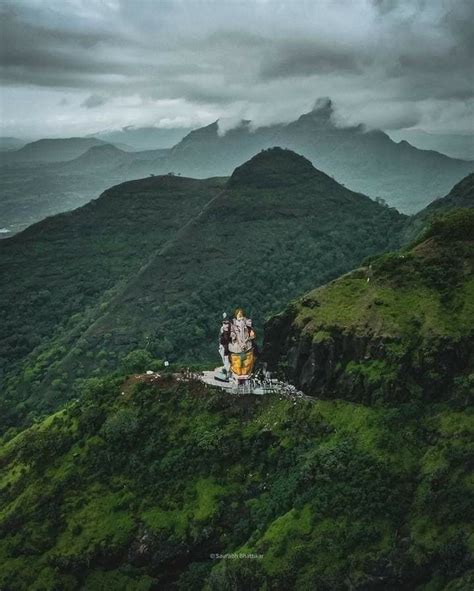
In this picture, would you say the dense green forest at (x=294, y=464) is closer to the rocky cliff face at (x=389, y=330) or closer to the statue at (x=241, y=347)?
the rocky cliff face at (x=389, y=330)

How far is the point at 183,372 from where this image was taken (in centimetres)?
7056

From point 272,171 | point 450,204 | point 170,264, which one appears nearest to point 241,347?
point 170,264

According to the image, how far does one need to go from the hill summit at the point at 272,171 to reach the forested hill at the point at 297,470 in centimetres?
11630

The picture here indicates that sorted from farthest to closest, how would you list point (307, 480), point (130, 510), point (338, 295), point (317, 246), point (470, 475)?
point (317, 246), point (338, 295), point (130, 510), point (307, 480), point (470, 475)

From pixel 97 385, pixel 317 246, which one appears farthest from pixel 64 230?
pixel 97 385

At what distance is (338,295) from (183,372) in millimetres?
18252

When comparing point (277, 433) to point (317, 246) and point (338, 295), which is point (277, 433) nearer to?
point (338, 295)

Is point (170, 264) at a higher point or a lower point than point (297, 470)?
higher

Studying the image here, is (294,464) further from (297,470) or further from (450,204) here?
(450,204)

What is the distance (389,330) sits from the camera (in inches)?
2323

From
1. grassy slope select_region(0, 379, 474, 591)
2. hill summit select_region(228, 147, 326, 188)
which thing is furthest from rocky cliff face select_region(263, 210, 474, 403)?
hill summit select_region(228, 147, 326, 188)

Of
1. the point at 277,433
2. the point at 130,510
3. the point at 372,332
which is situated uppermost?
the point at 372,332

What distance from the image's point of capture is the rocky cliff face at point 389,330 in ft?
186

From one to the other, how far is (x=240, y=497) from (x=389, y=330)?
63.8 ft
